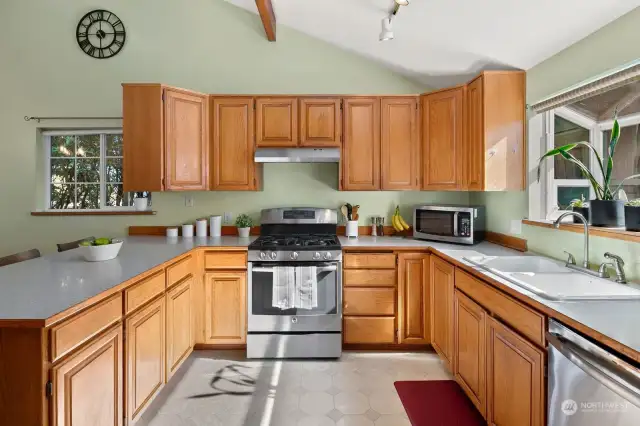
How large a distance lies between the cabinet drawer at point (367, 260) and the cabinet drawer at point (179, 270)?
1234mm

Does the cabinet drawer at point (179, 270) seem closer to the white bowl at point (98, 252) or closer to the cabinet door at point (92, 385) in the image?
the white bowl at point (98, 252)

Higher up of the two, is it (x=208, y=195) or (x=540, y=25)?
(x=540, y=25)

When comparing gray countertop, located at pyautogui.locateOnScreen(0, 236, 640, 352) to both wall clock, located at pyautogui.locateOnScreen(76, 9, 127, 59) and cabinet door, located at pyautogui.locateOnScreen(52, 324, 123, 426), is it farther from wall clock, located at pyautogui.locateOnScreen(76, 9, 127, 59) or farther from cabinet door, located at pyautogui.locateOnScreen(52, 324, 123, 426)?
wall clock, located at pyautogui.locateOnScreen(76, 9, 127, 59)

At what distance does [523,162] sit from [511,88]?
55cm

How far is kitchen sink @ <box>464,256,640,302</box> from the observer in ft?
4.72

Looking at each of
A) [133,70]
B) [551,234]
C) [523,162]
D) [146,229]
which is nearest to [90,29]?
[133,70]

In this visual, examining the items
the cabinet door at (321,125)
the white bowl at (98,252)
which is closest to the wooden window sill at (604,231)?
the cabinet door at (321,125)

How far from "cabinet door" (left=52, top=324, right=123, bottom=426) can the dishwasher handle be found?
1.83m

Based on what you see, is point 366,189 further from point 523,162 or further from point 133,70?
point 133,70

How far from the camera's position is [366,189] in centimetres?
322

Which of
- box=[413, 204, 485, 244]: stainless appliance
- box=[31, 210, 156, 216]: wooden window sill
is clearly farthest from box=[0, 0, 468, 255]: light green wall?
box=[413, 204, 485, 244]: stainless appliance

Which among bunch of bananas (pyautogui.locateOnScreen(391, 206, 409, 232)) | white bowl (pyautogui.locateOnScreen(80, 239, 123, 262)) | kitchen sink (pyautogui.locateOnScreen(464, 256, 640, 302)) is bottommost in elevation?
kitchen sink (pyautogui.locateOnScreen(464, 256, 640, 302))

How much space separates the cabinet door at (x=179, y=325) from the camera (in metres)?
→ 2.30

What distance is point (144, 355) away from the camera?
1.94 meters
